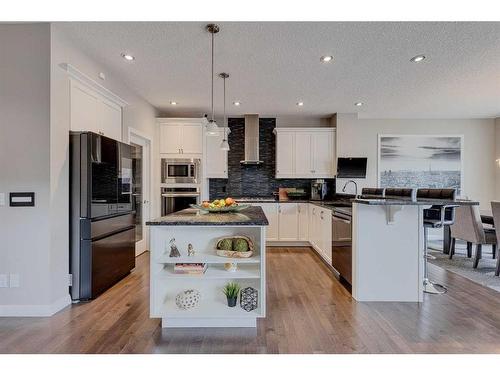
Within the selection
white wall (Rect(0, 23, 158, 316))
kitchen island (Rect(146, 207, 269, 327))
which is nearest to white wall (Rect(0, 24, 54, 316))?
white wall (Rect(0, 23, 158, 316))

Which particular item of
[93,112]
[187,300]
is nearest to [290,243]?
[187,300]

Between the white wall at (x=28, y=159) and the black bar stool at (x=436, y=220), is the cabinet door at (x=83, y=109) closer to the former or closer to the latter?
the white wall at (x=28, y=159)

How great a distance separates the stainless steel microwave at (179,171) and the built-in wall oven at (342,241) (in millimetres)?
2610

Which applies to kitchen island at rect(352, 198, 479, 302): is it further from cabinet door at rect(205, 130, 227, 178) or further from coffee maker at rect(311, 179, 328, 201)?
cabinet door at rect(205, 130, 227, 178)

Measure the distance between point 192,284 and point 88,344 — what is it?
2.68 ft

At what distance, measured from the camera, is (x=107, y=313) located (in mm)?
2574

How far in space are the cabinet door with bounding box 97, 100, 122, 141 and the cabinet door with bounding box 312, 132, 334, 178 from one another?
3.55 m

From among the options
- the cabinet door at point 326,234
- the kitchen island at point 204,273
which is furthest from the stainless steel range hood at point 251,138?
the kitchen island at point 204,273

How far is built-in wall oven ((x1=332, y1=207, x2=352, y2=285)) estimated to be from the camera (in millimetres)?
3141

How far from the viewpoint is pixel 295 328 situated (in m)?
2.29

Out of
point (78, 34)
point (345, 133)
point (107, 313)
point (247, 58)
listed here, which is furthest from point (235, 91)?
point (107, 313)

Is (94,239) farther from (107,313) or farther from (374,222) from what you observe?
(374,222)

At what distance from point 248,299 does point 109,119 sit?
2.73 metres

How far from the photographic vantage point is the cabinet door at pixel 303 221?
17.5ft
